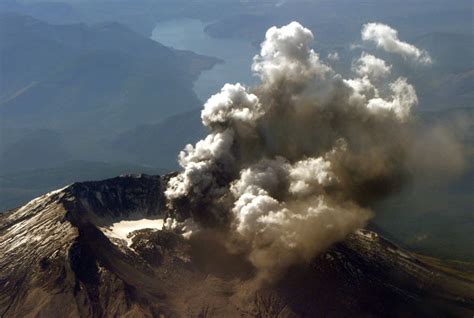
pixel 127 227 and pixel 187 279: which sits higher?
pixel 187 279

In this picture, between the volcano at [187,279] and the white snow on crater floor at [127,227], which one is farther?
the white snow on crater floor at [127,227]

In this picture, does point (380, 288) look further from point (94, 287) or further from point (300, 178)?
point (94, 287)

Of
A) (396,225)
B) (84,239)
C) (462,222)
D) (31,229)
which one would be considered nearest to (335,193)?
→ (84,239)

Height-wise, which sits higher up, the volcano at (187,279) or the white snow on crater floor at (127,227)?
the volcano at (187,279)

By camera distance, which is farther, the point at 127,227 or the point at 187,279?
the point at 127,227

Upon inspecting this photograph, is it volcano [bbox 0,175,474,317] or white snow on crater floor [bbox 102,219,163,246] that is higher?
volcano [bbox 0,175,474,317]
